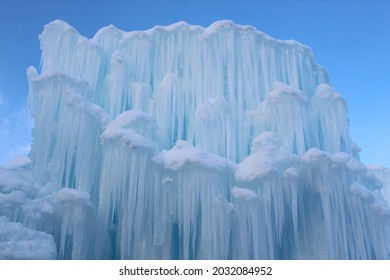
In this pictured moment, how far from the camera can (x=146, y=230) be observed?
7492 mm

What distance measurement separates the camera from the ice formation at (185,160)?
7.35m

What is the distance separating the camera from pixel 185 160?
296 inches

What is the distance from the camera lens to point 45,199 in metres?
7.33

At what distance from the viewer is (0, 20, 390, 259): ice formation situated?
7348 millimetres

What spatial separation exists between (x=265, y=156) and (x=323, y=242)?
1.75 m

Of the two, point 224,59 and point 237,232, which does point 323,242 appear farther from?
point 224,59

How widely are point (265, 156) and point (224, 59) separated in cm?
299

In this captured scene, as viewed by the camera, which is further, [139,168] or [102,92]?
[102,92]

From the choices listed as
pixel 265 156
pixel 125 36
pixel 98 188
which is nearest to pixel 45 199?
pixel 98 188

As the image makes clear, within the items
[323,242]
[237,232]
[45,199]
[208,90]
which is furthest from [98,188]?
[323,242]
